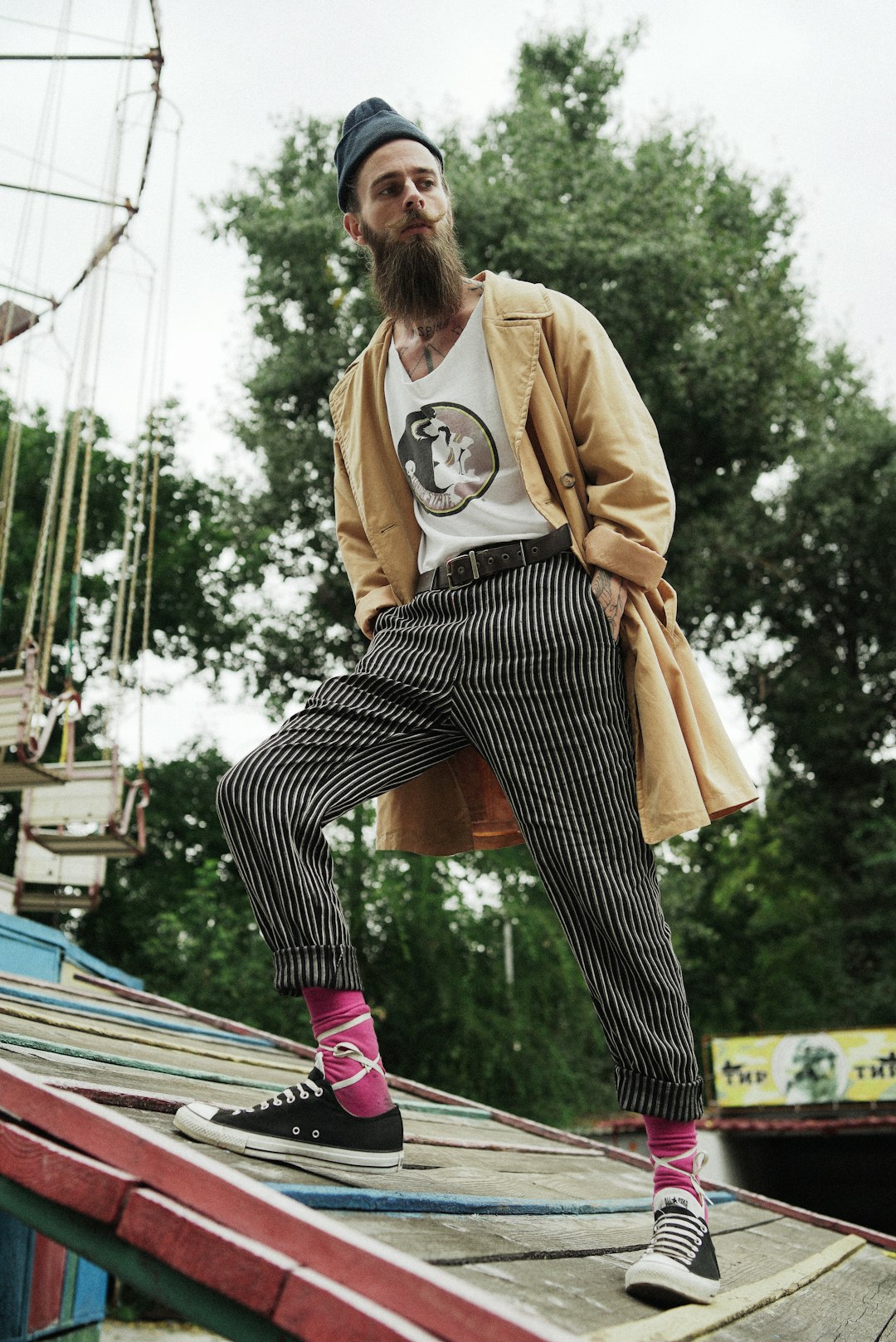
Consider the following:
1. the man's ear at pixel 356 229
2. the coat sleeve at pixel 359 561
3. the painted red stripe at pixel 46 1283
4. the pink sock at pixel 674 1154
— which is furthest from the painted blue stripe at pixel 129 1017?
the man's ear at pixel 356 229

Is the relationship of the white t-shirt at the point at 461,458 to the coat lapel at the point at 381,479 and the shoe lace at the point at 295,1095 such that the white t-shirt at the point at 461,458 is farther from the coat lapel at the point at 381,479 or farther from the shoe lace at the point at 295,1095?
the shoe lace at the point at 295,1095

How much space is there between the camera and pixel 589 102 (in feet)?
56.4

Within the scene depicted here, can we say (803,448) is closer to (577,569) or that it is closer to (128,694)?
(128,694)

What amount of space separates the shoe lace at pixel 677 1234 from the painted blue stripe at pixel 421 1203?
272 millimetres

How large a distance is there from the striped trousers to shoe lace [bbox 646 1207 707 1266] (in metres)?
0.15

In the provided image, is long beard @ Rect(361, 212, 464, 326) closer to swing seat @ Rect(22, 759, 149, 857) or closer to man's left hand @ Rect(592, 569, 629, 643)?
man's left hand @ Rect(592, 569, 629, 643)

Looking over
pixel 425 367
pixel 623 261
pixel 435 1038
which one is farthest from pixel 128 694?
pixel 425 367

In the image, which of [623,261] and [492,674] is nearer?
[492,674]

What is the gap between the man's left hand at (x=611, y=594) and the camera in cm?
219

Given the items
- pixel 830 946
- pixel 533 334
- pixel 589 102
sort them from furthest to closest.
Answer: pixel 830 946 → pixel 589 102 → pixel 533 334

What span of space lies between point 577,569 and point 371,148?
987mm

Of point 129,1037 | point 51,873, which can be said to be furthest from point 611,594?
point 51,873

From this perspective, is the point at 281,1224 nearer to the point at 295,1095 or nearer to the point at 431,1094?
the point at 295,1095

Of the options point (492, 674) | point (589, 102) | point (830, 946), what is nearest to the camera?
point (492, 674)
